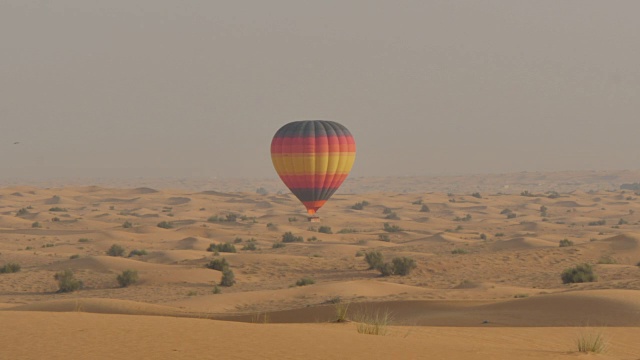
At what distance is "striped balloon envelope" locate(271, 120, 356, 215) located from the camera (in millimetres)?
54312

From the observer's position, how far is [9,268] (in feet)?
132

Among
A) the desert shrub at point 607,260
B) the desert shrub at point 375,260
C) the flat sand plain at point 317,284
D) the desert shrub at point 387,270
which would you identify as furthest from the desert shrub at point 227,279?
the desert shrub at point 607,260

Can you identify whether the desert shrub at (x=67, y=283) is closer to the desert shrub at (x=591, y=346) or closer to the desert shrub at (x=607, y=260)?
the desert shrub at (x=607, y=260)

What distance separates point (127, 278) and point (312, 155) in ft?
65.3

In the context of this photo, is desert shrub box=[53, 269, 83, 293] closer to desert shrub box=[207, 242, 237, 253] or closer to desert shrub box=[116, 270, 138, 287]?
desert shrub box=[116, 270, 138, 287]

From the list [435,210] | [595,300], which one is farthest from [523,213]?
[595,300]

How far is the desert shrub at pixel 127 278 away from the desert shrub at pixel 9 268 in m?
6.50

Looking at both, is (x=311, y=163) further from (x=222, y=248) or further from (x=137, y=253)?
(x=137, y=253)

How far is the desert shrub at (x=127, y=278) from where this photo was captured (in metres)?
36.4

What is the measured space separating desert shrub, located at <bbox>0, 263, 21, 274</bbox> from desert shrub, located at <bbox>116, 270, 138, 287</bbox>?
650 cm

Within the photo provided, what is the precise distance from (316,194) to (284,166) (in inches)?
126

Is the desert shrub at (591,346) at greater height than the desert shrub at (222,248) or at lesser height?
greater

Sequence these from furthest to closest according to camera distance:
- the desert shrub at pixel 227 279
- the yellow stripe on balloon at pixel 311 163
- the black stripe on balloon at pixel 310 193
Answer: the black stripe on balloon at pixel 310 193
the yellow stripe on balloon at pixel 311 163
the desert shrub at pixel 227 279

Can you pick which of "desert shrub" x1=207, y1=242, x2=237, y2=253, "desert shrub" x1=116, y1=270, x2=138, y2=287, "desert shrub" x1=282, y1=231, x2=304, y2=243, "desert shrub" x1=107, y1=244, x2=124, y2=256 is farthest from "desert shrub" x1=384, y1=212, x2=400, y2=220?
"desert shrub" x1=116, y1=270, x2=138, y2=287
